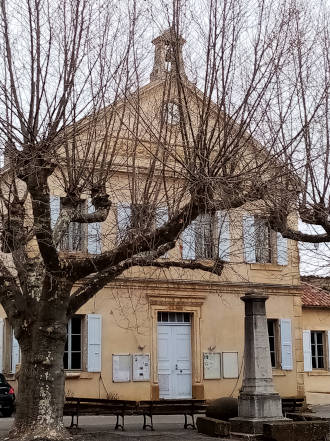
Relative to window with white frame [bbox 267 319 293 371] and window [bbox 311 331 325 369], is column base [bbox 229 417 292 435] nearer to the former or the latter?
window with white frame [bbox 267 319 293 371]

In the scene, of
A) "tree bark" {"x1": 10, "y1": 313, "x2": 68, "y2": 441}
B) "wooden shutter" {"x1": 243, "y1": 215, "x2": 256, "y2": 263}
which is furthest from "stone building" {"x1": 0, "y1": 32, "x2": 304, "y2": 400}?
"tree bark" {"x1": 10, "y1": 313, "x2": 68, "y2": 441}

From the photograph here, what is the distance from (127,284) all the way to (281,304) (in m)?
5.02

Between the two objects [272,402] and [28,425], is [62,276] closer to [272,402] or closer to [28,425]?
[28,425]

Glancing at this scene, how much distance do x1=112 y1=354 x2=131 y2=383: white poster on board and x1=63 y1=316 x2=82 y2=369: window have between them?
0.93 metres

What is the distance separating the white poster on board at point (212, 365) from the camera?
20109 millimetres

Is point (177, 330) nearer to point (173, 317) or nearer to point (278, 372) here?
point (173, 317)

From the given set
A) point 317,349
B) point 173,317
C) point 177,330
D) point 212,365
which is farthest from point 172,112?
point 317,349

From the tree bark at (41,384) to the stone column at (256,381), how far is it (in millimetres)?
3452

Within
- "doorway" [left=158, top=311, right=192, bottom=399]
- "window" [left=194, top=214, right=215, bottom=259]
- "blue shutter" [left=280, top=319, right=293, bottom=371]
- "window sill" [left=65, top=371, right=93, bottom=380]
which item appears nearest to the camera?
"window" [left=194, top=214, right=215, bottom=259]

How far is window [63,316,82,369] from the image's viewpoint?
61.9ft

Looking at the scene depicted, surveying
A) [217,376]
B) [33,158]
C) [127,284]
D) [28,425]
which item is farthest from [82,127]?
[217,376]

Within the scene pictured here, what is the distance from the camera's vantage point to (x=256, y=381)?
13.3 metres

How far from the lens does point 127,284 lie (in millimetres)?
19484

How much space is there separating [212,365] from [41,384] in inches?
364
